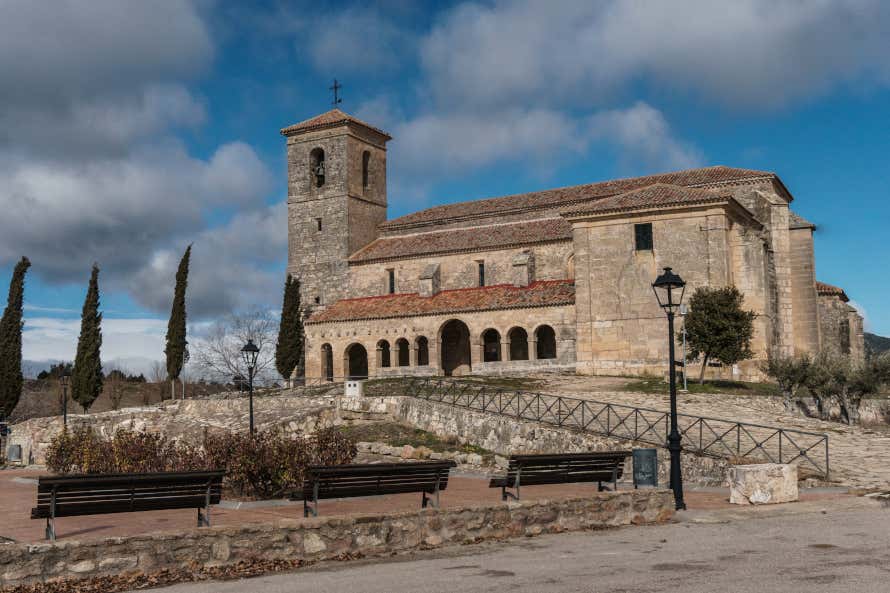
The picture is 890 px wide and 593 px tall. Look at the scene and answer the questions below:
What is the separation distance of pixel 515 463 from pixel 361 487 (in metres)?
2.39

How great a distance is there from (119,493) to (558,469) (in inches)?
247

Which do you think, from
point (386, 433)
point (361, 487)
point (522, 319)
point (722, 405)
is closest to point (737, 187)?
point (522, 319)

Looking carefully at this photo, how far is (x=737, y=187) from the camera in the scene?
139 ft

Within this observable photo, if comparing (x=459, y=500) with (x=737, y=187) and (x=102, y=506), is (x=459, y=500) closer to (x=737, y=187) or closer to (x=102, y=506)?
(x=102, y=506)

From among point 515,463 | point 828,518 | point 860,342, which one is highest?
point 860,342

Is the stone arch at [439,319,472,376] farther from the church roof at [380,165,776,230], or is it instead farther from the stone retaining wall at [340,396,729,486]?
the stone retaining wall at [340,396,729,486]

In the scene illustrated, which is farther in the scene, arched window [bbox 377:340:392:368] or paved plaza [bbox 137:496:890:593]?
arched window [bbox 377:340:392:368]

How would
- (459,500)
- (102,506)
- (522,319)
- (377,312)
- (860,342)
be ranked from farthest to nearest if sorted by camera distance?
(860,342)
(377,312)
(522,319)
(459,500)
(102,506)

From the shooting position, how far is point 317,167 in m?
54.1

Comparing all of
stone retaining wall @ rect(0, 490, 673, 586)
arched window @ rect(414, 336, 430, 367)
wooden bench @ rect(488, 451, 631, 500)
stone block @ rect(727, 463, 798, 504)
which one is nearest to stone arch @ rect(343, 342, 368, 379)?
arched window @ rect(414, 336, 430, 367)

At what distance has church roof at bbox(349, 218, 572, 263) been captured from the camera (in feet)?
149

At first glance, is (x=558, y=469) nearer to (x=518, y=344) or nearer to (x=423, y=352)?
(x=518, y=344)

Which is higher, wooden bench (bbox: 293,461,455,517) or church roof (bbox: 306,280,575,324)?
church roof (bbox: 306,280,575,324)

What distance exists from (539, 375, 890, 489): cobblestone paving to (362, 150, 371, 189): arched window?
23756 mm
